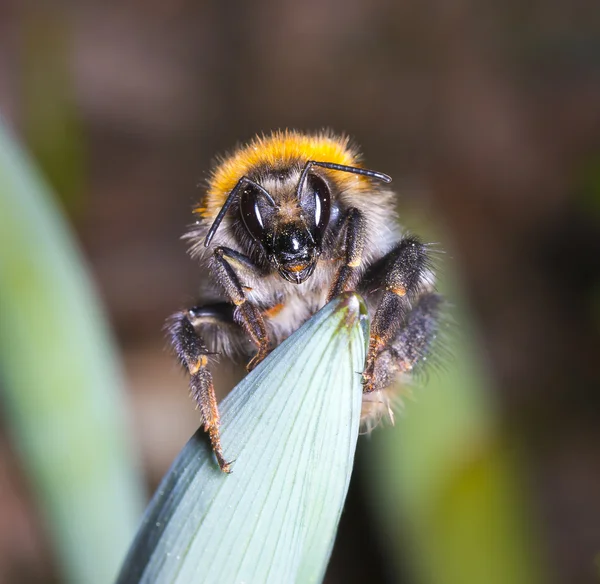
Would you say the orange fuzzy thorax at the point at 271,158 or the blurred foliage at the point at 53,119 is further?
the blurred foliage at the point at 53,119

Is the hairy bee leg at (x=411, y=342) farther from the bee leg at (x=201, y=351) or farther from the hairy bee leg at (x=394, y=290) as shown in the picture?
the bee leg at (x=201, y=351)

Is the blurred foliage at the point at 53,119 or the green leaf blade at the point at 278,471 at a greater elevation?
the blurred foliage at the point at 53,119

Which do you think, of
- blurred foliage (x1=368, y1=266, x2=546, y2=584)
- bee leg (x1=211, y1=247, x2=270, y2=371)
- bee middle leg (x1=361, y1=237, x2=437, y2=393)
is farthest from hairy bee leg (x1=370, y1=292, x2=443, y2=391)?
blurred foliage (x1=368, y1=266, x2=546, y2=584)

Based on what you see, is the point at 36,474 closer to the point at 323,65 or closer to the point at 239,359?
the point at 239,359

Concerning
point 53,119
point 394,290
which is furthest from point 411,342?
point 53,119

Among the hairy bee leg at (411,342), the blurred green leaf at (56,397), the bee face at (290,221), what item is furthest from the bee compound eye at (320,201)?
the blurred green leaf at (56,397)

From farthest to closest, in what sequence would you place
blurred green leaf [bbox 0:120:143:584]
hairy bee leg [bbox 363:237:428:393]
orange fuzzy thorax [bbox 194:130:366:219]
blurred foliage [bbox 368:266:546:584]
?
blurred foliage [bbox 368:266:546:584], blurred green leaf [bbox 0:120:143:584], orange fuzzy thorax [bbox 194:130:366:219], hairy bee leg [bbox 363:237:428:393]

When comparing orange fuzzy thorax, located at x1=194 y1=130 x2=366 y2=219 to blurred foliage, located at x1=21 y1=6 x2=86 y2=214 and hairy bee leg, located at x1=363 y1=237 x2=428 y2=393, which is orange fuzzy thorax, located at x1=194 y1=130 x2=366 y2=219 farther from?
blurred foliage, located at x1=21 y1=6 x2=86 y2=214
